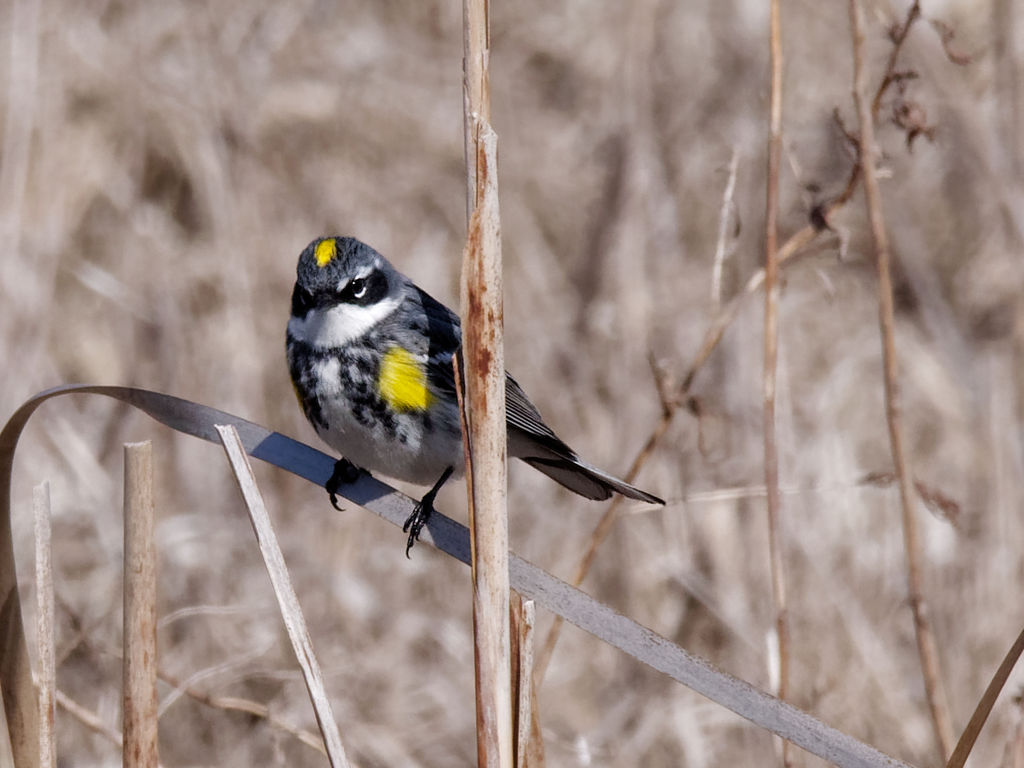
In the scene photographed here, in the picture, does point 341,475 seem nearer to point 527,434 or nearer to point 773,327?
point 527,434

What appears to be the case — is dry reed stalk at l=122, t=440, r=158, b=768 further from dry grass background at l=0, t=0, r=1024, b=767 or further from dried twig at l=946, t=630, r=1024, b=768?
dry grass background at l=0, t=0, r=1024, b=767

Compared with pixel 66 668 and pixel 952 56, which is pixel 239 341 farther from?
pixel 952 56

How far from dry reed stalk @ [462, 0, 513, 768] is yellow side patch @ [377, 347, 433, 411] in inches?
45.9

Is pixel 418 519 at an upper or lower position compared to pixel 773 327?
lower

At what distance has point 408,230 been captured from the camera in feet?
20.1

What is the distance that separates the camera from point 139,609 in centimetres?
226

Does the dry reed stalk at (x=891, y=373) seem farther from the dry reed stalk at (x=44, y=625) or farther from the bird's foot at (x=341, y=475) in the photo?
the dry reed stalk at (x=44, y=625)

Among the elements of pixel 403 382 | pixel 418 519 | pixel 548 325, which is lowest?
pixel 548 325

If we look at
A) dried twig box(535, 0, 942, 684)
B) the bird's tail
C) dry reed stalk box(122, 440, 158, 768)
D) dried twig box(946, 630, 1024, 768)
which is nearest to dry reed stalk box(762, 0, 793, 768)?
dried twig box(535, 0, 942, 684)

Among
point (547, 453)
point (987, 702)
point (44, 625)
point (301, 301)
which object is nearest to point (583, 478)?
point (547, 453)

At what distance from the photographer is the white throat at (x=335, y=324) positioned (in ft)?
10.9

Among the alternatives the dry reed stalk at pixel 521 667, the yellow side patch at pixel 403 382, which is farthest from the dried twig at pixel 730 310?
the dry reed stalk at pixel 521 667

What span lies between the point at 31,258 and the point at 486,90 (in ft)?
12.8

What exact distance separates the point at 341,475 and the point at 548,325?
2.95m
